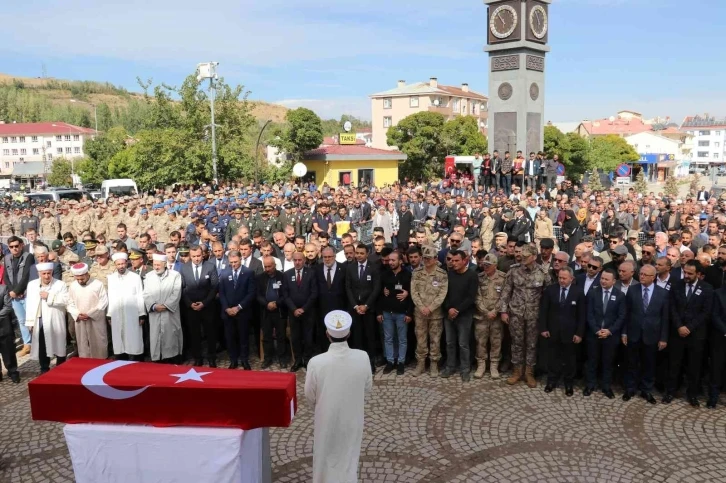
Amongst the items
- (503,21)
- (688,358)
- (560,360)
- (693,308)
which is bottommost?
(560,360)

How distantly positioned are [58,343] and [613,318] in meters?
7.24

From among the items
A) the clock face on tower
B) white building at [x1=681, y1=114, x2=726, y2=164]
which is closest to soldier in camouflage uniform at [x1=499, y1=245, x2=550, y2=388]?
the clock face on tower

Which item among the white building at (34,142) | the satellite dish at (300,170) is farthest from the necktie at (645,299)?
the white building at (34,142)

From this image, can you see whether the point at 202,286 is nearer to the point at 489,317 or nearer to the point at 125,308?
the point at 125,308

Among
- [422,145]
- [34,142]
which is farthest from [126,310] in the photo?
[34,142]

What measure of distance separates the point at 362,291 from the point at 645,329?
138 inches

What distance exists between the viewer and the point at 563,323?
6848mm

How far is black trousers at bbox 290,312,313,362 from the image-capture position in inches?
312

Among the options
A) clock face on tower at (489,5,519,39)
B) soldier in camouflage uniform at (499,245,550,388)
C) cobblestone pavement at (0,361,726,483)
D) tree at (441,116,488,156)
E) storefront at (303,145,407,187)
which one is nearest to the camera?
cobblestone pavement at (0,361,726,483)

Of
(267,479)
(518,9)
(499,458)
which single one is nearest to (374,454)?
(499,458)

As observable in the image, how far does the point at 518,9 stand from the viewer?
22953 millimetres

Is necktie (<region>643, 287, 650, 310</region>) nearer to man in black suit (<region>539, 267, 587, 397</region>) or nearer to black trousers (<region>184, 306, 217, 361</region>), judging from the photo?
man in black suit (<region>539, 267, 587, 397</region>)

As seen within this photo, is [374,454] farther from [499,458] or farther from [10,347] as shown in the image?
[10,347]

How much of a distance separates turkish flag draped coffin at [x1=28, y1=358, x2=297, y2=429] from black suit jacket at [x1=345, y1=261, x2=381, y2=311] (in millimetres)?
3835
